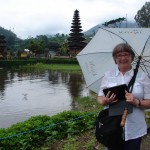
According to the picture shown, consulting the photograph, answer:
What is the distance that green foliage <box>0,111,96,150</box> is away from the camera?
5914 mm

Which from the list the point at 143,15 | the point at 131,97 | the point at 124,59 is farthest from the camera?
the point at 143,15

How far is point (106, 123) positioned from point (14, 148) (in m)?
3.10

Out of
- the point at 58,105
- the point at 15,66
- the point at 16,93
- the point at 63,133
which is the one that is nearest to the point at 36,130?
the point at 63,133

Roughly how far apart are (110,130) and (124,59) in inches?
25.4

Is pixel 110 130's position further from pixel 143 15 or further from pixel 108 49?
pixel 143 15

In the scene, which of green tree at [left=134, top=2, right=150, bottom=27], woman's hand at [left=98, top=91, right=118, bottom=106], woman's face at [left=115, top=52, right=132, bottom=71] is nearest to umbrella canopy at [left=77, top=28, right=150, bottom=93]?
woman's face at [left=115, top=52, right=132, bottom=71]

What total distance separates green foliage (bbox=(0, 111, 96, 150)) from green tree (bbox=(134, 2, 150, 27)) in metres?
75.8

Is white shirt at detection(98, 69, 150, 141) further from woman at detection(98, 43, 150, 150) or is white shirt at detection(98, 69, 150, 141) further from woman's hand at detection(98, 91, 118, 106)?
woman's hand at detection(98, 91, 118, 106)

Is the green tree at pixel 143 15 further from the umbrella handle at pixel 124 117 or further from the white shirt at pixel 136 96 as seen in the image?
the umbrella handle at pixel 124 117

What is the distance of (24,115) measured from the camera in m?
12.2

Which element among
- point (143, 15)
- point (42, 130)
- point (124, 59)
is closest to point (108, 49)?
point (124, 59)

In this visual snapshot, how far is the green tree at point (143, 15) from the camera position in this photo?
80.9 m

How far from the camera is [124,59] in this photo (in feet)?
10.6

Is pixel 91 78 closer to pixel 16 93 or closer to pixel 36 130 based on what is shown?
pixel 36 130
